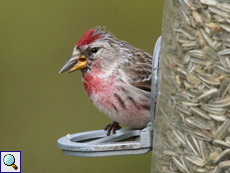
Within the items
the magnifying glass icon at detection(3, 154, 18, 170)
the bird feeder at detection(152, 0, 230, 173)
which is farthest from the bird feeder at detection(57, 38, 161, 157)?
the magnifying glass icon at detection(3, 154, 18, 170)

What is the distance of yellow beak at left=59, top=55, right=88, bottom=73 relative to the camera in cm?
326

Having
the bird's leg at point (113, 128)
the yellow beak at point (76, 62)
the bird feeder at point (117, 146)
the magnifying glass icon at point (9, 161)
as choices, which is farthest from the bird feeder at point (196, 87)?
the magnifying glass icon at point (9, 161)

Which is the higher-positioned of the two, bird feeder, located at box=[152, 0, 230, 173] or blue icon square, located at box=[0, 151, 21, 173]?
bird feeder, located at box=[152, 0, 230, 173]

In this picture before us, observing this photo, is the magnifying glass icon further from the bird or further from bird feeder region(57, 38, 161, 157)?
bird feeder region(57, 38, 161, 157)

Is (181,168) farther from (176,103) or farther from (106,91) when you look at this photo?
(106,91)

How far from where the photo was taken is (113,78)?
11.0ft

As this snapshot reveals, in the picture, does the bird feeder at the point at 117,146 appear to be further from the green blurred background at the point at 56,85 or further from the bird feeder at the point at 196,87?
the green blurred background at the point at 56,85

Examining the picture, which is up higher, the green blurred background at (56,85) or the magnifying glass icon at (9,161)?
the green blurred background at (56,85)

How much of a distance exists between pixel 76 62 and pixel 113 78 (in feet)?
0.74

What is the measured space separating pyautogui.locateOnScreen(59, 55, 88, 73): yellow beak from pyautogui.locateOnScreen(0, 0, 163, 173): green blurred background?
2121 millimetres

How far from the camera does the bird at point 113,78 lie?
3.26 m

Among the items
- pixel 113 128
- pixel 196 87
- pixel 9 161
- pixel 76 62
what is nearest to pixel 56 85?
pixel 9 161

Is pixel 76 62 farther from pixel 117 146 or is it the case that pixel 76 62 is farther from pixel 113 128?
pixel 117 146

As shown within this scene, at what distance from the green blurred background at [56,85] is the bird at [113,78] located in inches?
80.3
